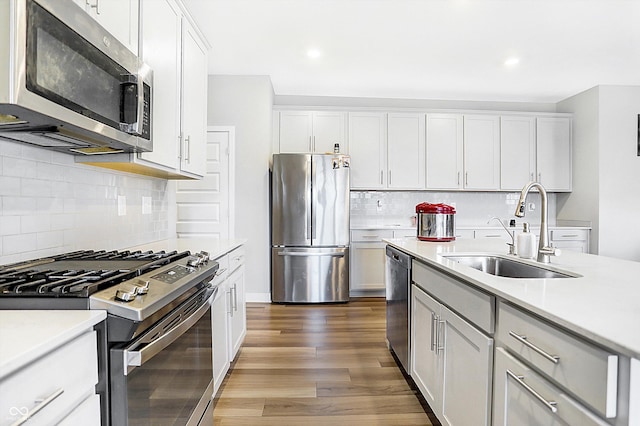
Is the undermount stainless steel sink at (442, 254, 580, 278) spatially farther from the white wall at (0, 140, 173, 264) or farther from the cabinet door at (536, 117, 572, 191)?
the cabinet door at (536, 117, 572, 191)

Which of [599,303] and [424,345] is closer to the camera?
[599,303]

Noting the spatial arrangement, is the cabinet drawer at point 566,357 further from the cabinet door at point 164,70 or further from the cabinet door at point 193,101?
the cabinet door at point 193,101

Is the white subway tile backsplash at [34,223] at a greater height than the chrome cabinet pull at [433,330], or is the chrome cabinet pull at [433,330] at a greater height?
the white subway tile backsplash at [34,223]

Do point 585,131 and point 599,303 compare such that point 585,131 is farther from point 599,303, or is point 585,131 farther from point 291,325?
point 599,303

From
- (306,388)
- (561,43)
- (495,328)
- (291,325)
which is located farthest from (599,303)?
(561,43)

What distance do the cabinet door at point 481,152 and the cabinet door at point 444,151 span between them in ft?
0.34

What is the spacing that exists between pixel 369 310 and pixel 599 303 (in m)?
3.18

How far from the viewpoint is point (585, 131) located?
4754 millimetres

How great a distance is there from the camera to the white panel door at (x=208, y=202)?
14.2 ft

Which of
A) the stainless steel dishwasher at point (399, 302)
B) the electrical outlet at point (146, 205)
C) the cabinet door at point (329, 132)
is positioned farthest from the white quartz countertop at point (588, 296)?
the cabinet door at point (329, 132)

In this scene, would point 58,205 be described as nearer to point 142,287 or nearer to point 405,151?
point 142,287

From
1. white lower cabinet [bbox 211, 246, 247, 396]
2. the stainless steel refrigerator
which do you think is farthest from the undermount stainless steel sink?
the stainless steel refrigerator

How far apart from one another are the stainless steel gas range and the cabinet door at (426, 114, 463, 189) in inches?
149

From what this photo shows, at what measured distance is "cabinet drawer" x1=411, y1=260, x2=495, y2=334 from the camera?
133cm
